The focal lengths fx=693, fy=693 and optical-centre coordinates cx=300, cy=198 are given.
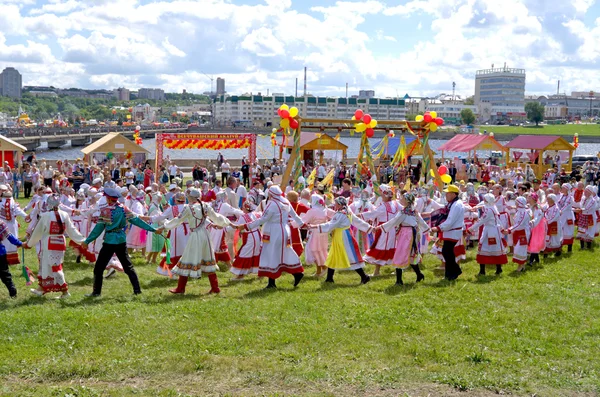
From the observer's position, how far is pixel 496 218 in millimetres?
13281

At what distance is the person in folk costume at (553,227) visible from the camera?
50.1ft

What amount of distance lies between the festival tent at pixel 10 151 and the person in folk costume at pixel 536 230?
24064 mm

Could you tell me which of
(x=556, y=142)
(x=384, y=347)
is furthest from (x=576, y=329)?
(x=556, y=142)

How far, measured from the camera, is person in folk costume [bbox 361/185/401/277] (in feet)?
41.7

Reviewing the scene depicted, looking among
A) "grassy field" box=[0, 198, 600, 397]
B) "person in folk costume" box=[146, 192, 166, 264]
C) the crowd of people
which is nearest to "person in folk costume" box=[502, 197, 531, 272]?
the crowd of people

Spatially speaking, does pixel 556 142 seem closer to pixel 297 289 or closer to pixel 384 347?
pixel 297 289

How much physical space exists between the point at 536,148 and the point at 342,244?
89.0 ft

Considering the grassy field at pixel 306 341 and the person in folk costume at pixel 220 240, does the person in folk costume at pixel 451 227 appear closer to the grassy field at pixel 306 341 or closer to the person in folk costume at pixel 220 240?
the grassy field at pixel 306 341

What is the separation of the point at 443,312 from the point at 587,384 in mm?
2925

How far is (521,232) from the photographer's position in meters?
13.8

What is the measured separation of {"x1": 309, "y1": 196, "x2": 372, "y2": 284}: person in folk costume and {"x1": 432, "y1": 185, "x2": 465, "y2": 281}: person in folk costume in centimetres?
140

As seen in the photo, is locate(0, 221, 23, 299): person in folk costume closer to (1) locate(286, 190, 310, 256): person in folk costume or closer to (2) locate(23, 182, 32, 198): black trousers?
(1) locate(286, 190, 310, 256): person in folk costume

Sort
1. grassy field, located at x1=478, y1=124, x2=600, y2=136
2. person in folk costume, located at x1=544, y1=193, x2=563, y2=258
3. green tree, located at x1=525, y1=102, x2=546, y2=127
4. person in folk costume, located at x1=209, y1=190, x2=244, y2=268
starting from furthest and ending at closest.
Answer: green tree, located at x1=525, y1=102, x2=546, y2=127 < grassy field, located at x1=478, y1=124, x2=600, y2=136 < person in folk costume, located at x1=544, y1=193, x2=563, y2=258 < person in folk costume, located at x1=209, y1=190, x2=244, y2=268

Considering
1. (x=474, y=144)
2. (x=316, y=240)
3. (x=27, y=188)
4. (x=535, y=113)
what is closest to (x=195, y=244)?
(x=316, y=240)
